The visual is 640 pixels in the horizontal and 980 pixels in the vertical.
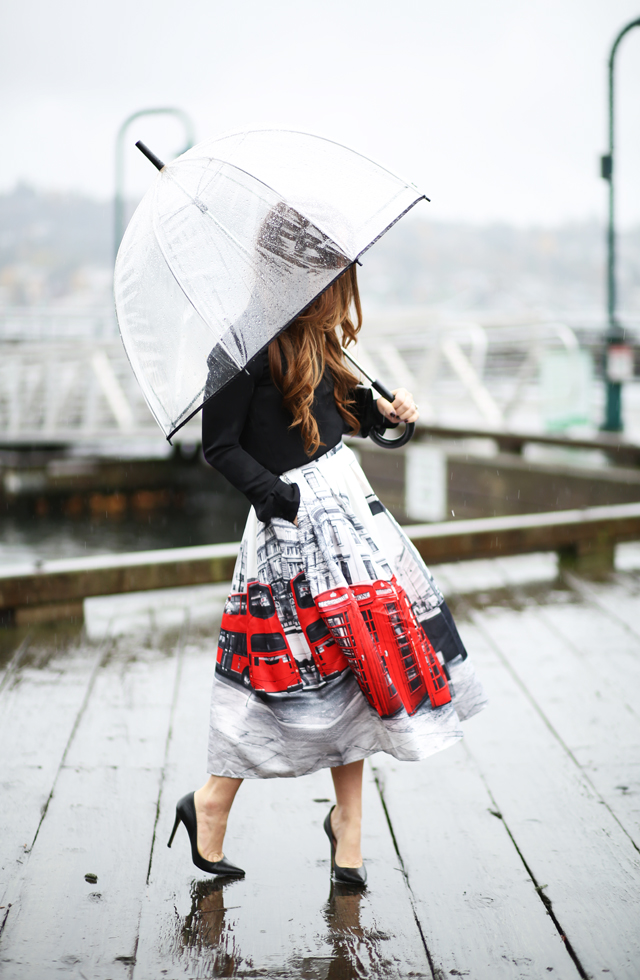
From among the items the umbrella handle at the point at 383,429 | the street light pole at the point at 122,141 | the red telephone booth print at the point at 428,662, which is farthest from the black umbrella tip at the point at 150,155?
the street light pole at the point at 122,141

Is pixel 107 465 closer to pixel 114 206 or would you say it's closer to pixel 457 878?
pixel 114 206

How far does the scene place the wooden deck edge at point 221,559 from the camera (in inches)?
162

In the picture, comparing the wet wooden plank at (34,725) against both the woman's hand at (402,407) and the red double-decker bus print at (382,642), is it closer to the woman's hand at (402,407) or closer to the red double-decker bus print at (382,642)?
the red double-decker bus print at (382,642)

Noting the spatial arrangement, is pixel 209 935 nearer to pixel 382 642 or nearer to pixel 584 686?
pixel 382 642

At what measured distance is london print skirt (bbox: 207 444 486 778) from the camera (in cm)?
202

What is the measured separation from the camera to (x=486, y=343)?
11.9 metres

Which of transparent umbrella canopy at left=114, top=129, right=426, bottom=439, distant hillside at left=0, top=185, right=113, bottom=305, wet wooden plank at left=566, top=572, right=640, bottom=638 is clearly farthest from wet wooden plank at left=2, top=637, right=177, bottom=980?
distant hillside at left=0, top=185, right=113, bottom=305

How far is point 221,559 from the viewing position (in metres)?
4.52

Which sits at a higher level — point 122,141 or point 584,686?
point 122,141

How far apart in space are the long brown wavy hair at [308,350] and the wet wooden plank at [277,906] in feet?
3.28

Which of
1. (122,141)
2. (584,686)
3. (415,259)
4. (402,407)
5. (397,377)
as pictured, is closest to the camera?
(402,407)

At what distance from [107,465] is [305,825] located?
463 inches

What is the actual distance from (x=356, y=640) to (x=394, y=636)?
3.5 inches

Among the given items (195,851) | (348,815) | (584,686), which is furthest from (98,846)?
(584,686)
